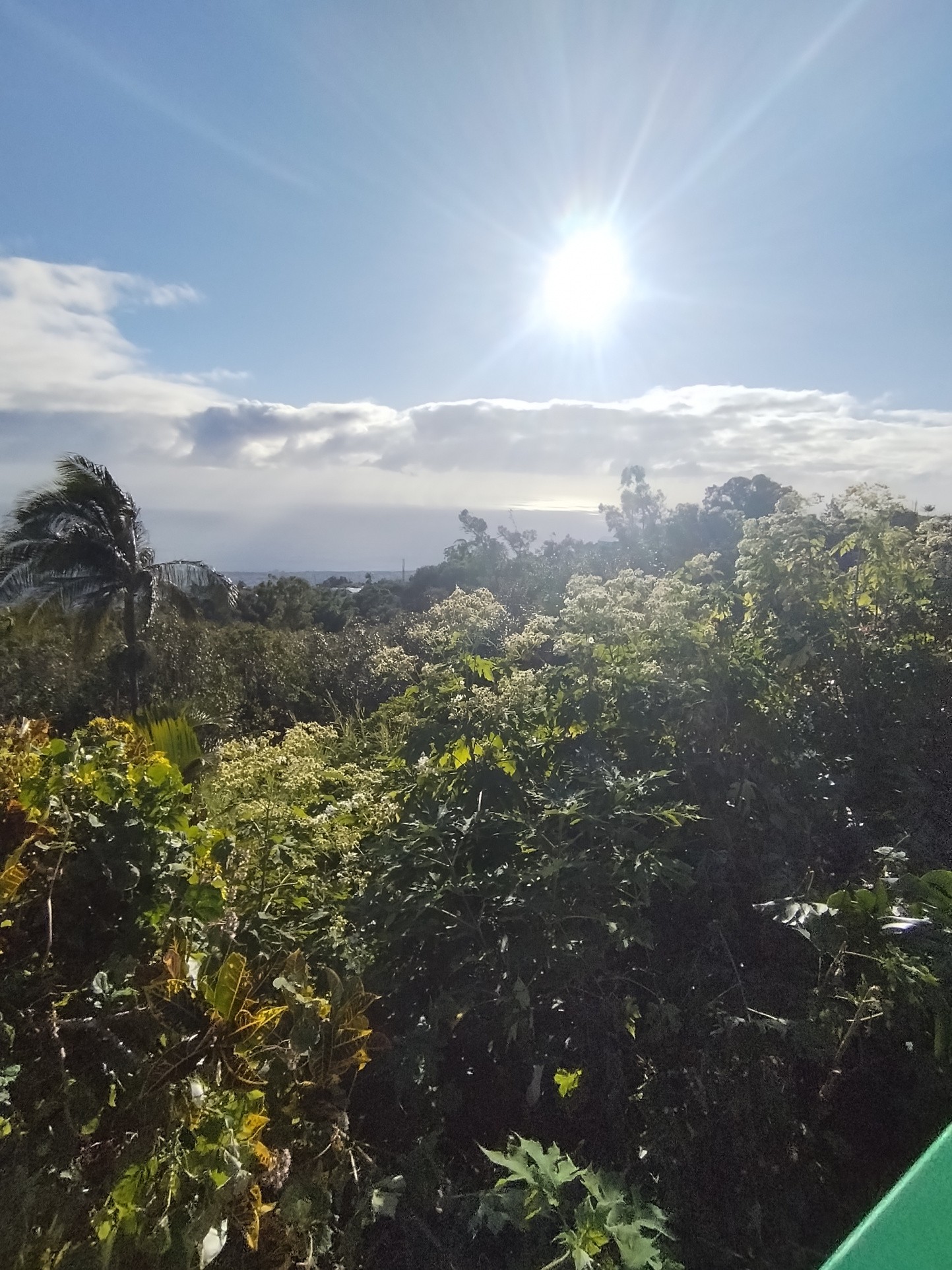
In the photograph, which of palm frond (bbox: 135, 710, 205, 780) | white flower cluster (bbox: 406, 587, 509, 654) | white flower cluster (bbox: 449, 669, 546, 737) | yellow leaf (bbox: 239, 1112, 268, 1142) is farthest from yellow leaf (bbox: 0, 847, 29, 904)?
white flower cluster (bbox: 406, 587, 509, 654)

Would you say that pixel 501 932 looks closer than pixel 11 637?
Yes

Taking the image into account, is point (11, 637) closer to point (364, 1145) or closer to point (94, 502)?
point (94, 502)

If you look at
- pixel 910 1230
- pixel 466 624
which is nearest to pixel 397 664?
pixel 466 624

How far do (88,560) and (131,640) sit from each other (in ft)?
5.12

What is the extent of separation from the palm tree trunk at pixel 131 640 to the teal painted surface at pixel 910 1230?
11.7m

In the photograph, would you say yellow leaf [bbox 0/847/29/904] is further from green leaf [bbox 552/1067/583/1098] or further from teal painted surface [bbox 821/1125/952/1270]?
teal painted surface [bbox 821/1125/952/1270]

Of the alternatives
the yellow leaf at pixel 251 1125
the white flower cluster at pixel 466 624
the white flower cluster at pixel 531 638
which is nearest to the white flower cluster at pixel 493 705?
the white flower cluster at pixel 531 638

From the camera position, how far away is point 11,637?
11.9 meters

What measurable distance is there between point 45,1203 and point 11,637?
12.3 m

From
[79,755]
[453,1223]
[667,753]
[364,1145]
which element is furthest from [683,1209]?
[79,755]

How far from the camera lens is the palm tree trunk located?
1140 centimetres

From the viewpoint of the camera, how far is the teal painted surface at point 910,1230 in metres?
0.78

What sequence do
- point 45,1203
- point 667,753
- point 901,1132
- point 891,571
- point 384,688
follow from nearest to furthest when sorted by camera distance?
point 45,1203 → point 901,1132 → point 667,753 → point 891,571 → point 384,688

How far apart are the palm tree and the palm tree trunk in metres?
0.02
